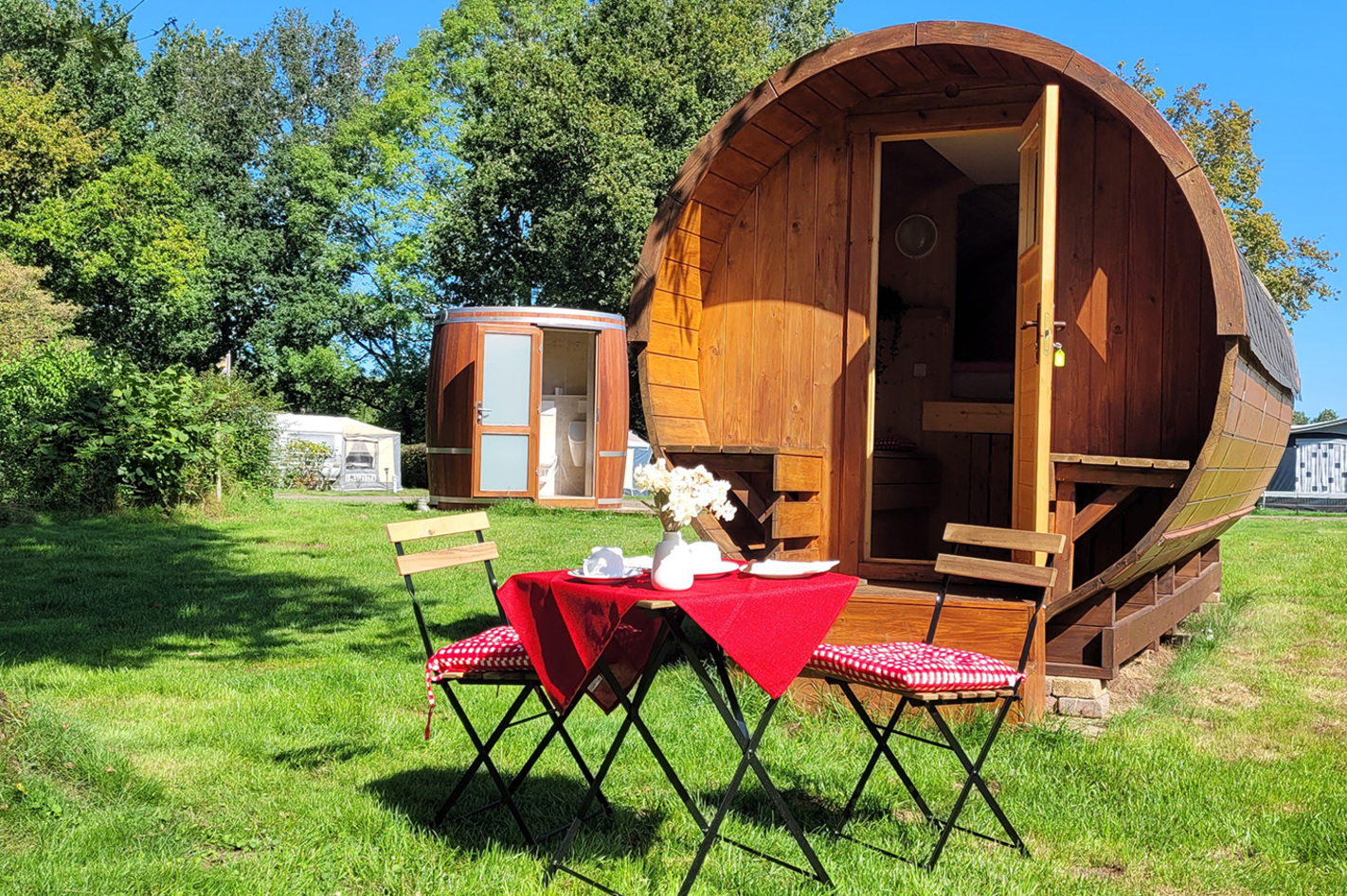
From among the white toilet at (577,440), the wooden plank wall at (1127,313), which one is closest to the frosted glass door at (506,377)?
the white toilet at (577,440)

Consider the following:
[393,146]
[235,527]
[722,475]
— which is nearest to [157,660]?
[722,475]

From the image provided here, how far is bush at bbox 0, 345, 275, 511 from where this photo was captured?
1108 cm

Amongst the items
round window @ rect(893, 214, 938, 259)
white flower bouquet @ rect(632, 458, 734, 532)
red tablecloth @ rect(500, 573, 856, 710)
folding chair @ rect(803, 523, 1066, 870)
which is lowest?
folding chair @ rect(803, 523, 1066, 870)

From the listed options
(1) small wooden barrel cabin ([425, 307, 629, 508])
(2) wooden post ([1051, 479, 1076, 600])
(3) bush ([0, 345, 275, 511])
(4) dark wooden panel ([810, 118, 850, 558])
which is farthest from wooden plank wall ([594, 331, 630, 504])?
(2) wooden post ([1051, 479, 1076, 600])

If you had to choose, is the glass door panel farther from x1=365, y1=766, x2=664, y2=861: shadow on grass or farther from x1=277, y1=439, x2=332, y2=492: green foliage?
x1=365, y1=766, x2=664, y2=861: shadow on grass

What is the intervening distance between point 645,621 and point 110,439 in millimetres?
9723

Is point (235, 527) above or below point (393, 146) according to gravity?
below

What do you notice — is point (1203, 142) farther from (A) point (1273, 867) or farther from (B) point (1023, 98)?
(A) point (1273, 867)

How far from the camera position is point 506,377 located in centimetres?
1427

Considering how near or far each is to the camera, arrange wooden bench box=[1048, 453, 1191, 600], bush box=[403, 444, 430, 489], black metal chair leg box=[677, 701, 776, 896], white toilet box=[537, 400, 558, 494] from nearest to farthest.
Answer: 1. black metal chair leg box=[677, 701, 776, 896]
2. wooden bench box=[1048, 453, 1191, 600]
3. white toilet box=[537, 400, 558, 494]
4. bush box=[403, 444, 430, 489]

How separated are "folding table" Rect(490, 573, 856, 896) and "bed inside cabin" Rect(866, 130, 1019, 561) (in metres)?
4.03

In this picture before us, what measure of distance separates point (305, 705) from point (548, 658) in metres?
2.09

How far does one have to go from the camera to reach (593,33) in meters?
24.3

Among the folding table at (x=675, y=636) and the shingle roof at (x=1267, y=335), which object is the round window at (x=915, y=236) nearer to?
the shingle roof at (x=1267, y=335)
